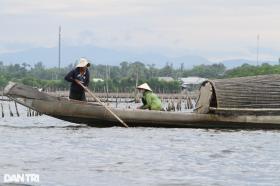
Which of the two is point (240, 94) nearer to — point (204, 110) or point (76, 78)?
point (204, 110)

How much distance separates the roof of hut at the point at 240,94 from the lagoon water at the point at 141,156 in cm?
71

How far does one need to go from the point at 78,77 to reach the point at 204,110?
11.4ft

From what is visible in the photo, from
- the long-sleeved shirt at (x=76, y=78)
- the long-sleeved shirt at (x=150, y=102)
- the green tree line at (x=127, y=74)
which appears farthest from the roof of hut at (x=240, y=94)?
the green tree line at (x=127, y=74)

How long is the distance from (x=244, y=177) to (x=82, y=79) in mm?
9098

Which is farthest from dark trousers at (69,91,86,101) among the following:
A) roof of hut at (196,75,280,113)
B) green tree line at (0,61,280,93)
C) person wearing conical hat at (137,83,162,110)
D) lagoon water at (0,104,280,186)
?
green tree line at (0,61,280,93)

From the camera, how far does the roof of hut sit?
2256 centimetres

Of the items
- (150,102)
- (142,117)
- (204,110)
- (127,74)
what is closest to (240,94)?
(204,110)

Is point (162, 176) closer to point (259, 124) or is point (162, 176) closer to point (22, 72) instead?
point (259, 124)

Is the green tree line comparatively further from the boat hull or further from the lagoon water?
the lagoon water

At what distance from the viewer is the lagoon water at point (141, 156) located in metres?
14.1

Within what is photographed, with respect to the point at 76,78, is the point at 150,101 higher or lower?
lower

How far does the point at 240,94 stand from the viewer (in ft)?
74.7

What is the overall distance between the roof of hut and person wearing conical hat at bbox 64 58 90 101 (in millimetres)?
3162

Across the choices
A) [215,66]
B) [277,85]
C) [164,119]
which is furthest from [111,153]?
[215,66]
